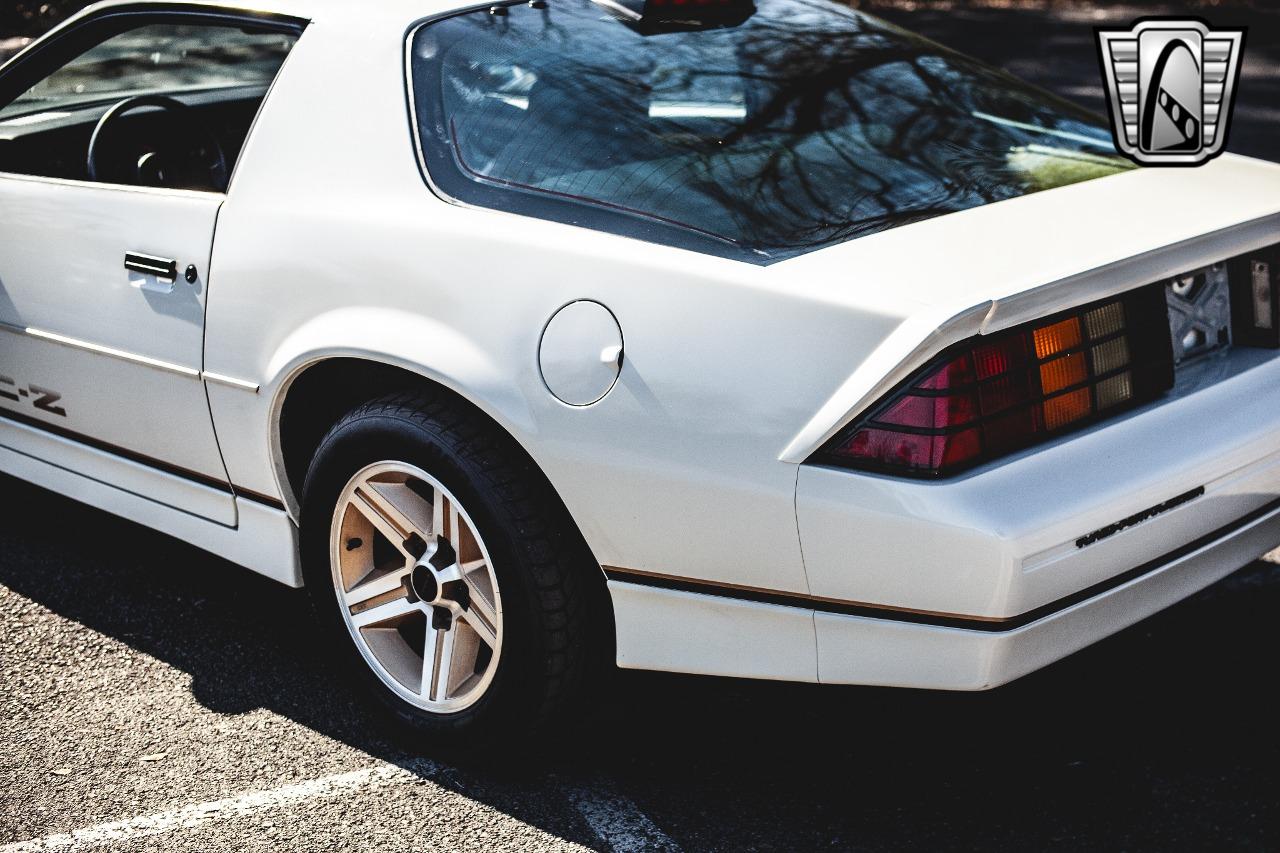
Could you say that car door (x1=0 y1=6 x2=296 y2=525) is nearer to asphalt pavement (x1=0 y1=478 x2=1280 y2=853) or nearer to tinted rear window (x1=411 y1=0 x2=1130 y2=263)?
asphalt pavement (x1=0 y1=478 x2=1280 y2=853)

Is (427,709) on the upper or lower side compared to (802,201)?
lower

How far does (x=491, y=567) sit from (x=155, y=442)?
1.08 metres

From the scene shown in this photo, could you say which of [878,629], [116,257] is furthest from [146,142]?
[878,629]

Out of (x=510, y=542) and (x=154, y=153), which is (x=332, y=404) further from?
(x=154, y=153)

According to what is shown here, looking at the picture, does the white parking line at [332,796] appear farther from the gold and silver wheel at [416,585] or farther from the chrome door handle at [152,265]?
the chrome door handle at [152,265]

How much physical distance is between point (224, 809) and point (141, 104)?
193 centimetres

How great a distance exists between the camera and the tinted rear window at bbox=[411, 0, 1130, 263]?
2.54 meters

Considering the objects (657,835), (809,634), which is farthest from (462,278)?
(657,835)

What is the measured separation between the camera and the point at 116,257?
3184 mm

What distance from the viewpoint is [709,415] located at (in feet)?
7.57

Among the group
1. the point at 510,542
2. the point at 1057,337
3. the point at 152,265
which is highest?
the point at 152,265

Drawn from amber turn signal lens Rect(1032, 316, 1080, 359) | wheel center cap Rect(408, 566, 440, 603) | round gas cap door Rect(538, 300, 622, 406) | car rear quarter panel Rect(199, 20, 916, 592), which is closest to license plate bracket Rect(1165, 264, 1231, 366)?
amber turn signal lens Rect(1032, 316, 1080, 359)

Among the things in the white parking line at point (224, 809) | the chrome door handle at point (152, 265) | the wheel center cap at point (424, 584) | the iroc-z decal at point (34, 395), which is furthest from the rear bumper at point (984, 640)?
the iroc-z decal at point (34, 395)

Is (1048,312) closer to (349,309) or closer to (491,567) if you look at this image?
(491,567)
